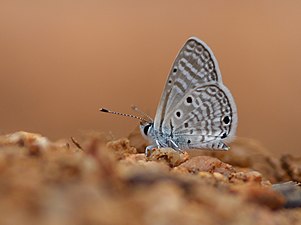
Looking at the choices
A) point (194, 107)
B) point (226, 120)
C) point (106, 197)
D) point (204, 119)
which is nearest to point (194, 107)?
point (194, 107)

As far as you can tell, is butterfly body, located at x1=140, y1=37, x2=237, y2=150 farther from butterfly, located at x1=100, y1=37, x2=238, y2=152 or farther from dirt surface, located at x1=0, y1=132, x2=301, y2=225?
dirt surface, located at x1=0, y1=132, x2=301, y2=225

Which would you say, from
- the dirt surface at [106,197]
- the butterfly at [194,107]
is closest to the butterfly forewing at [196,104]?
the butterfly at [194,107]

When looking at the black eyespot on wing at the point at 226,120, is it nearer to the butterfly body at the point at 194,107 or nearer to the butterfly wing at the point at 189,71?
the butterfly body at the point at 194,107

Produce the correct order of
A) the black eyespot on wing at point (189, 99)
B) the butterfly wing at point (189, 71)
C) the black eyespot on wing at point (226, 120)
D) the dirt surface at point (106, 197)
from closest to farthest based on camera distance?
the dirt surface at point (106, 197)
the butterfly wing at point (189, 71)
the black eyespot on wing at point (189, 99)
the black eyespot on wing at point (226, 120)

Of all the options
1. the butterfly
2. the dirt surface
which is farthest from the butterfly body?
the dirt surface

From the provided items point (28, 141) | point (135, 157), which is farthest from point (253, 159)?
point (28, 141)

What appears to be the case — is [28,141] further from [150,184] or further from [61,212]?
[61,212]

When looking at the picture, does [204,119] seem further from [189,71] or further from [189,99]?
[189,71]
